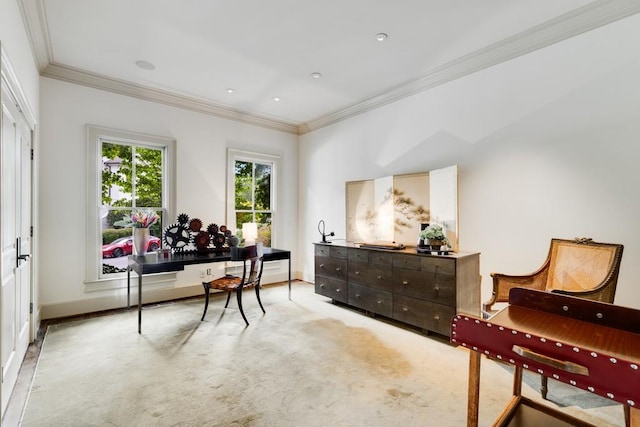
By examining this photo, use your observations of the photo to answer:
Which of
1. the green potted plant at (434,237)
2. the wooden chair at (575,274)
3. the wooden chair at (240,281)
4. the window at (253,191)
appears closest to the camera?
the wooden chair at (575,274)

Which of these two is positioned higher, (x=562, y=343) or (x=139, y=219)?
(x=139, y=219)

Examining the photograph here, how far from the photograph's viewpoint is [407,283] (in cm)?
328

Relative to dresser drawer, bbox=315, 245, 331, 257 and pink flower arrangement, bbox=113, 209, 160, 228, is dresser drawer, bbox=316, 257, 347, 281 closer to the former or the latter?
dresser drawer, bbox=315, 245, 331, 257

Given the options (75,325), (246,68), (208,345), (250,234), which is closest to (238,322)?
(208,345)

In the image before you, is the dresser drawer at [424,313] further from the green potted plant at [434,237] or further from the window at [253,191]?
the window at [253,191]

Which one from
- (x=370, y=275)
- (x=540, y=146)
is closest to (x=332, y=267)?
(x=370, y=275)

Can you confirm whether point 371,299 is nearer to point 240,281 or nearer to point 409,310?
point 409,310

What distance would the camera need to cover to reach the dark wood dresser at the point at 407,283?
2932 mm

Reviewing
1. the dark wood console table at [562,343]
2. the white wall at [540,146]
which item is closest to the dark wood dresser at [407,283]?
the white wall at [540,146]

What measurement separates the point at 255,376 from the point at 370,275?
1.80 meters

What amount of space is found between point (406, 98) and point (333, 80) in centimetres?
97

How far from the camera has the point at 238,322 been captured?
11.4ft

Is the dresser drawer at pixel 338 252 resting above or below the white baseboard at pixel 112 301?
above

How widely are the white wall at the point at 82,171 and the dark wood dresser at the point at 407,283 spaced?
6.90ft
